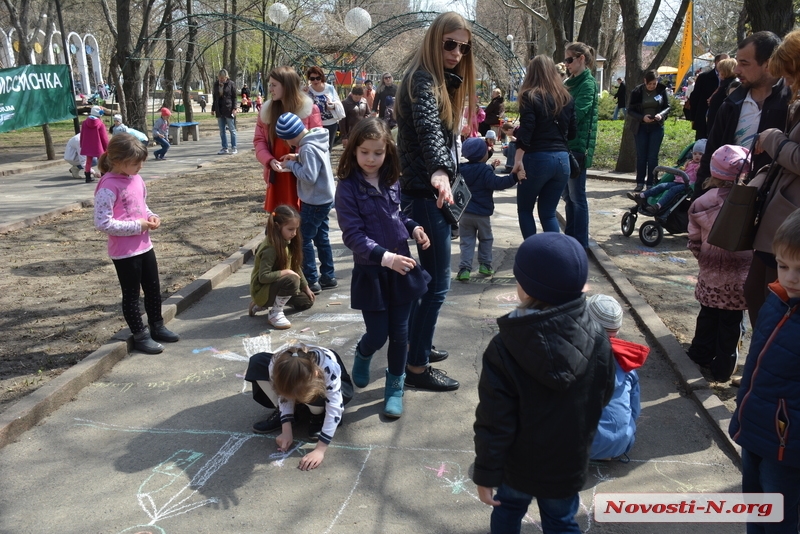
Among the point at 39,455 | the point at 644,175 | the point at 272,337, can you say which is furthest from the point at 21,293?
the point at 644,175

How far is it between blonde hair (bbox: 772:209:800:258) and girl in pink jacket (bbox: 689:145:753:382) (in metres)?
1.65

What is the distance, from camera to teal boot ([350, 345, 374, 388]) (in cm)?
385

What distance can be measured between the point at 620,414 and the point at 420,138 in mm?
1693

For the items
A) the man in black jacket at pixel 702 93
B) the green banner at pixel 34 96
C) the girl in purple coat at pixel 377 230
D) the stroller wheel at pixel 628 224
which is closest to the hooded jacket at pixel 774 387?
the girl in purple coat at pixel 377 230

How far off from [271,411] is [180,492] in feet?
2.72

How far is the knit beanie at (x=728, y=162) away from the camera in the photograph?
152 inches

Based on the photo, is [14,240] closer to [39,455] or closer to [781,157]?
[39,455]

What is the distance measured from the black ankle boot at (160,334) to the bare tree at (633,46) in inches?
363

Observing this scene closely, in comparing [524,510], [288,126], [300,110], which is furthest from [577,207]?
[524,510]

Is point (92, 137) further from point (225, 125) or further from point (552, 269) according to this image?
point (552, 269)

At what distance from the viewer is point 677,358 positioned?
4324 millimetres

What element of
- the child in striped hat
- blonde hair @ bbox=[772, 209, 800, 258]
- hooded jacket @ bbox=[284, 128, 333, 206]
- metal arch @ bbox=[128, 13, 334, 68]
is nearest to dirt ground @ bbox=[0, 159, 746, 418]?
the child in striped hat

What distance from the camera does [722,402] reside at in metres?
3.78

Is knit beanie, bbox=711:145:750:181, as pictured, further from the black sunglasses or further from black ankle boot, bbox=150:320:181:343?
black ankle boot, bbox=150:320:181:343
